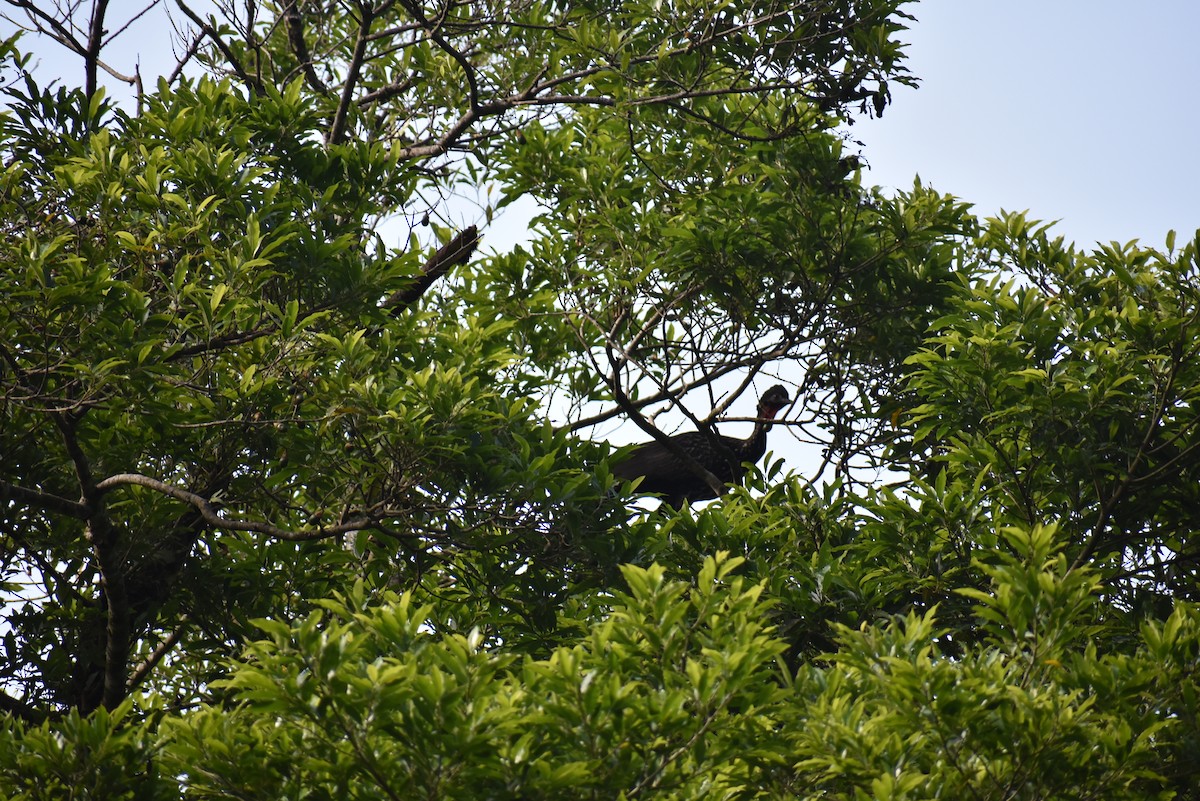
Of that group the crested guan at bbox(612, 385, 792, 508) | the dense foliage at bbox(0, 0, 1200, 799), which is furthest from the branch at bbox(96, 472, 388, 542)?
the crested guan at bbox(612, 385, 792, 508)

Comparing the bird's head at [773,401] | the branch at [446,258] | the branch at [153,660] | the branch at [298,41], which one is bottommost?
the branch at [153,660]

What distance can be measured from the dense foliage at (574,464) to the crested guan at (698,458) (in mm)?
185

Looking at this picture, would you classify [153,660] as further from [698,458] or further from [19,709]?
[698,458]

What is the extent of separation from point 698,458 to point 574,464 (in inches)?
95.2

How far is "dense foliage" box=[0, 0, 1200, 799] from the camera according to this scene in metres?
3.67

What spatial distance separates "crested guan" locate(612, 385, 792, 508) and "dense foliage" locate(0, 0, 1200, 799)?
0.61 feet

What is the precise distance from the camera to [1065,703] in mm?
3635

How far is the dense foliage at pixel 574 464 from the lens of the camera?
3666mm

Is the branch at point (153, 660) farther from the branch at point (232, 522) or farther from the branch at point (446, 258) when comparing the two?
the branch at point (446, 258)

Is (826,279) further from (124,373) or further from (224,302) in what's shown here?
(124,373)

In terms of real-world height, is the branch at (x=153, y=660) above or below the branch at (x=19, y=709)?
above

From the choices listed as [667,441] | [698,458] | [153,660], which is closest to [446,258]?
[667,441]

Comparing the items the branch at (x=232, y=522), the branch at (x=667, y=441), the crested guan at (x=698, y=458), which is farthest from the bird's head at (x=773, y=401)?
the branch at (x=232, y=522)

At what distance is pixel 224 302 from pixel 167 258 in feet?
2.24
